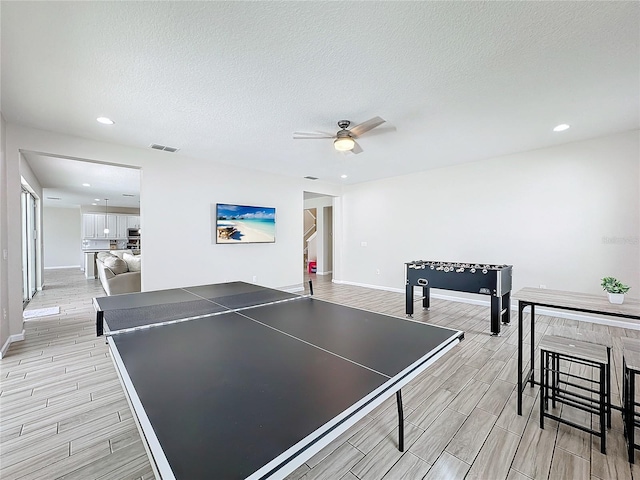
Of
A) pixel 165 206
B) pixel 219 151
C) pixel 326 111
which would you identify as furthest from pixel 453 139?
pixel 165 206

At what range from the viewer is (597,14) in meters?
1.81

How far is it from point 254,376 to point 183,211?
4382 millimetres

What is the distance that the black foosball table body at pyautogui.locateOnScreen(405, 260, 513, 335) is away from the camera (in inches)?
142

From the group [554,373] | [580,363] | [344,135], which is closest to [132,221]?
[344,135]

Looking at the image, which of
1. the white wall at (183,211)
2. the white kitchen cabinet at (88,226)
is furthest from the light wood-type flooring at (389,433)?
the white kitchen cabinet at (88,226)

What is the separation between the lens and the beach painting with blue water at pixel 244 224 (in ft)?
17.1

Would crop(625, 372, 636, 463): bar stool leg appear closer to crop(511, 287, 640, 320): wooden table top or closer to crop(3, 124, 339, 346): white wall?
crop(511, 287, 640, 320): wooden table top

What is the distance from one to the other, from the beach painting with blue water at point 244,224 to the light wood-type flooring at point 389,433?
8.68 feet

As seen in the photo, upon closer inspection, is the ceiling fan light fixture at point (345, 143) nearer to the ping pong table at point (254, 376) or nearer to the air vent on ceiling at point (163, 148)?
the ping pong table at point (254, 376)

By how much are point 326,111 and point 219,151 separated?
2.21 meters

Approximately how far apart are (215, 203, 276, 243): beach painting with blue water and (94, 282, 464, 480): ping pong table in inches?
129

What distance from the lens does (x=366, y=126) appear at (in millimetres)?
2980

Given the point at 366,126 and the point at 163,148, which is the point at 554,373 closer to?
the point at 366,126

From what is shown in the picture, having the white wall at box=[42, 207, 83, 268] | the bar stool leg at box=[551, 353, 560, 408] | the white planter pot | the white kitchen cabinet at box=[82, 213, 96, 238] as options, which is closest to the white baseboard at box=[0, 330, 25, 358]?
the bar stool leg at box=[551, 353, 560, 408]
